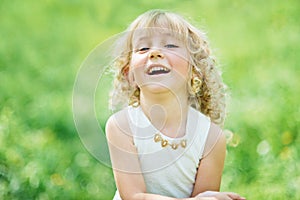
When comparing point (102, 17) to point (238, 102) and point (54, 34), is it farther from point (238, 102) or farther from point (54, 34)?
point (238, 102)

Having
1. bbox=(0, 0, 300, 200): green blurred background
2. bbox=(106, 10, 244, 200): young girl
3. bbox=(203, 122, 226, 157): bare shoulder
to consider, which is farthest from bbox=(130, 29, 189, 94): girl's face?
bbox=(0, 0, 300, 200): green blurred background

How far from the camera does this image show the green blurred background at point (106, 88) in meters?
2.31

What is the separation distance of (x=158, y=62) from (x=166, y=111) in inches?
5.0

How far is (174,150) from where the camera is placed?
Result: 1699mm

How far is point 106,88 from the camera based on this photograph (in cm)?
237

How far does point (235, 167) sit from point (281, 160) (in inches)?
5.8

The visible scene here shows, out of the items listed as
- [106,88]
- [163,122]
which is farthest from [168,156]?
[106,88]

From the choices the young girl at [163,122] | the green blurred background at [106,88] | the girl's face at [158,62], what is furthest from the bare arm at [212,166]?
the green blurred background at [106,88]

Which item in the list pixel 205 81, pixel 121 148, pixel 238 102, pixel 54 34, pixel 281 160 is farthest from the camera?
pixel 54 34

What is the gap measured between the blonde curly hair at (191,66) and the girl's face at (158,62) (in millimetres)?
26

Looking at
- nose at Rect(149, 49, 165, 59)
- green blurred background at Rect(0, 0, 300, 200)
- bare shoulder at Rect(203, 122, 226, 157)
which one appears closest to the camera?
nose at Rect(149, 49, 165, 59)

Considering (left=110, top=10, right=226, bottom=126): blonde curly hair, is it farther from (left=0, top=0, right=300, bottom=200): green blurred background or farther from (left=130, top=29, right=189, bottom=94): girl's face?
(left=0, top=0, right=300, bottom=200): green blurred background

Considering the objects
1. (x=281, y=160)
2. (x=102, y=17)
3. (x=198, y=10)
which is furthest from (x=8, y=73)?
(x=281, y=160)

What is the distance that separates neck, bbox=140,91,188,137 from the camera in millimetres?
1687
